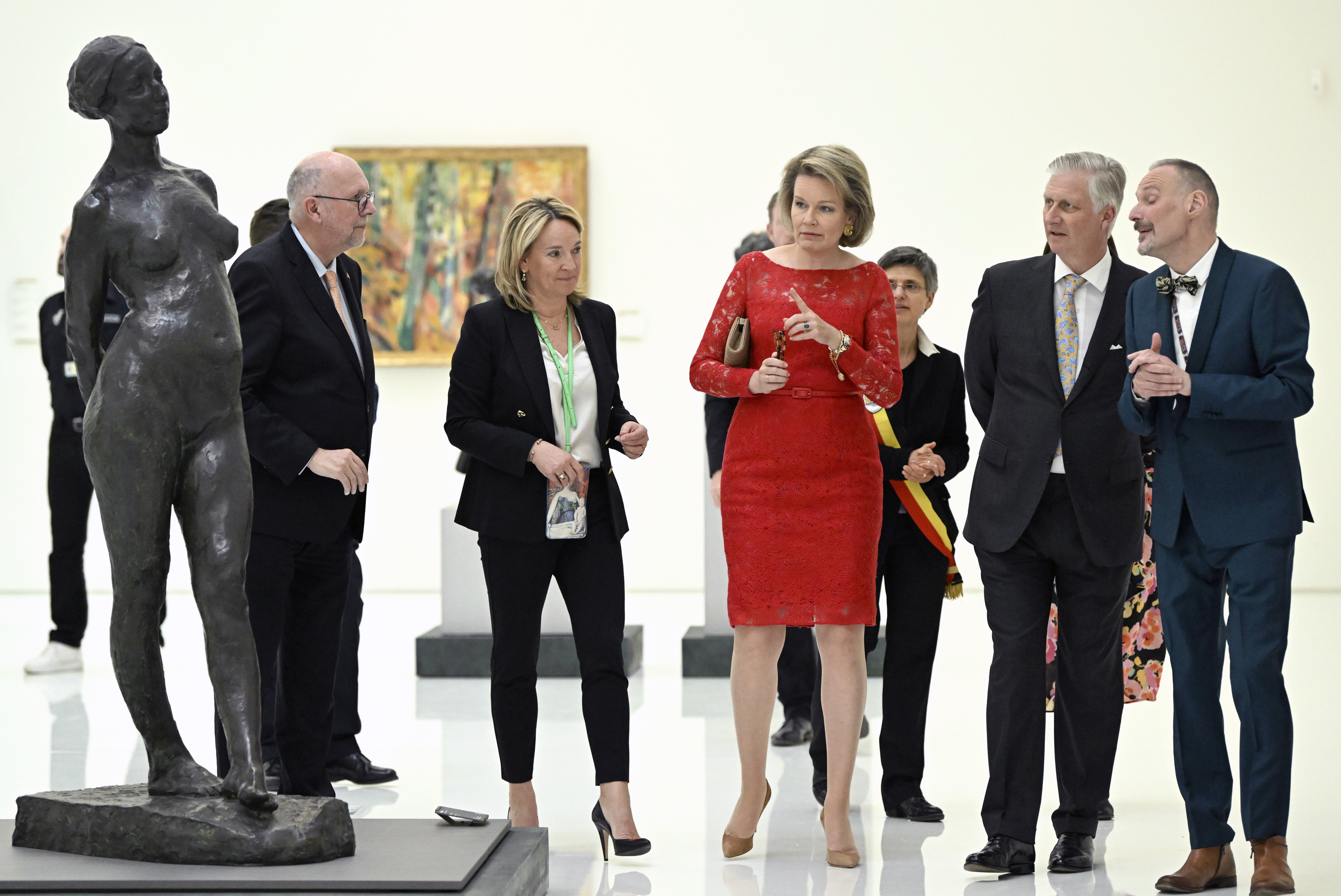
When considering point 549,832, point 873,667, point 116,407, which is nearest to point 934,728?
point 873,667

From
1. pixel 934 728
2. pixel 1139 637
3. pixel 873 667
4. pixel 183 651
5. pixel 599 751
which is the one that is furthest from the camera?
pixel 183 651

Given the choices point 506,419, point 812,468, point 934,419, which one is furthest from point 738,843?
point 934,419

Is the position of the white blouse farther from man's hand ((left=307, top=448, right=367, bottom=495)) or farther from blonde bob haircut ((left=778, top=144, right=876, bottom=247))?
blonde bob haircut ((left=778, top=144, right=876, bottom=247))

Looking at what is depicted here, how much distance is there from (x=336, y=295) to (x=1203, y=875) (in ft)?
8.48

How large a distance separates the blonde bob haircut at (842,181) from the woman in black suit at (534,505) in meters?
0.55

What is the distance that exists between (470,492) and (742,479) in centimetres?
71

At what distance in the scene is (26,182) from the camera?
33.8 feet

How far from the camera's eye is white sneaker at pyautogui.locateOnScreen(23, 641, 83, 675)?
6863mm

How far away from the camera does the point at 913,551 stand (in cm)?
427

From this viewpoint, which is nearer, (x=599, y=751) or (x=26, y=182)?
(x=599, y=751)

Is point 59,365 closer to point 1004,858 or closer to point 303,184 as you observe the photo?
point 303,184

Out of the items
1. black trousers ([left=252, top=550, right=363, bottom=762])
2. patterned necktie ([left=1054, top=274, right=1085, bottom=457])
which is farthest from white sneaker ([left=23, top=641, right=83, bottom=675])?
patterned necktie ([left=1054, top=274, right=1085, bottom=457])

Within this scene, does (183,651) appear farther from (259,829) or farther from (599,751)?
(259,829)

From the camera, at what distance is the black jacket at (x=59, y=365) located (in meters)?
6.77
